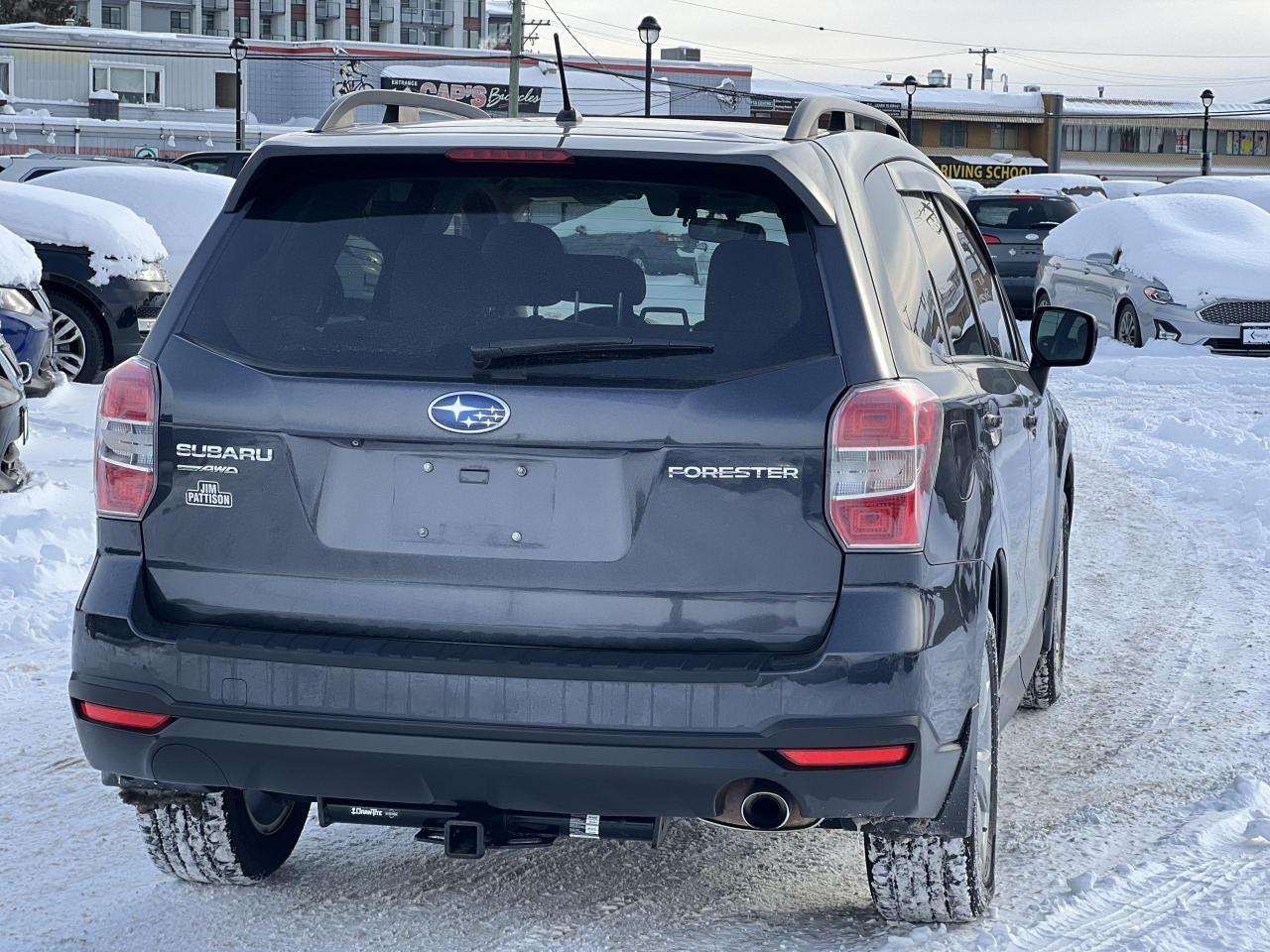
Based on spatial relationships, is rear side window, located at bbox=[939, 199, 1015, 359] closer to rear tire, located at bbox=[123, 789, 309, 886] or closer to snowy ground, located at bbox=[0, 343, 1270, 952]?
snowy ground, located at bbox=[0, 343, 1270, 952]

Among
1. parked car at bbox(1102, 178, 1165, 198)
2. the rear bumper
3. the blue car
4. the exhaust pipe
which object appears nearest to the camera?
the rear bumper

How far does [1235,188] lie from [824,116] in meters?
31.2

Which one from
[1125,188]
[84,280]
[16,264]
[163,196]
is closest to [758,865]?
[16,264]

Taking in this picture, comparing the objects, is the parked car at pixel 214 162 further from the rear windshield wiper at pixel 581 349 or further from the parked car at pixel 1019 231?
the rear windshield wiper at pixel 581 349

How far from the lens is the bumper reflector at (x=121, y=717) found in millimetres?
3381

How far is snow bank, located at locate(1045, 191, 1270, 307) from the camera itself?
17.2m

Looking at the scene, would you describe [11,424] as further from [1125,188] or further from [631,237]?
[1125,188]

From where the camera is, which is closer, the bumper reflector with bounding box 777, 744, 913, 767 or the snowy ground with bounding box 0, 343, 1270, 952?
the bumper reflector with bounding box 777, 744, 913, 767

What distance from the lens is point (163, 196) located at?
16375mm

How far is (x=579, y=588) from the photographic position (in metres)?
3.20

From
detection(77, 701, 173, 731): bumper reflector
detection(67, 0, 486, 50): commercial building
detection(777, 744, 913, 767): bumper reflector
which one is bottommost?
detection(77, 701, 173, 731): bumper reflector

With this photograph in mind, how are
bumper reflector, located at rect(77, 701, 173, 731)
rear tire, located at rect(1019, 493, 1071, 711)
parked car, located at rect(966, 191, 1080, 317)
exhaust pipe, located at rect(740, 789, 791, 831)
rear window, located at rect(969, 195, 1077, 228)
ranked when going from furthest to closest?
1. rear window, located at rect(969, 195, 1077, 228)
2. parked car, located at rect(966, 191, 1080, 317)
3. rear tire, located at rect(1019, 493, 1071, 711)
4. bumper reflector, located at rect(77, 701, 173, 731)
5. exhaust pipe, located at rect(740, 789, 791, 831)

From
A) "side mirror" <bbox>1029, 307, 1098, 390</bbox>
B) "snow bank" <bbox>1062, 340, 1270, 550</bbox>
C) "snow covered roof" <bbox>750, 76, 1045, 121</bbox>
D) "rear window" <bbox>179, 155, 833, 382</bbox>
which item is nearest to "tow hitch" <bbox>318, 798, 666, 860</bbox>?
"rear window" <bbox>179, 155, 833, 382</bbox>

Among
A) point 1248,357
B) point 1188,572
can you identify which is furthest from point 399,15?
Answer: point 1188,572
